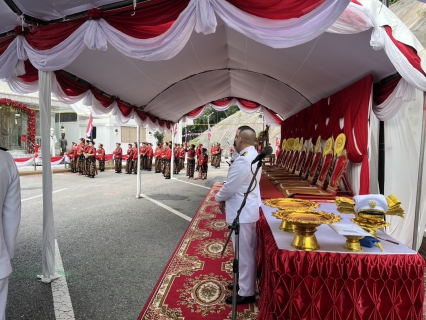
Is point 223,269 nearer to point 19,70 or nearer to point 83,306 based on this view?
point 83,306

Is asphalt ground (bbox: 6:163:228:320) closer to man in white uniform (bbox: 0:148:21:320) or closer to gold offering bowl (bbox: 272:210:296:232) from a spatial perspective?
man in white uniform (bbox: 0:148:21:320)

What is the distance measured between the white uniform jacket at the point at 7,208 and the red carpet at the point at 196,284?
1.27 metres

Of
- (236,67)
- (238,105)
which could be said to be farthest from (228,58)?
(238,105)

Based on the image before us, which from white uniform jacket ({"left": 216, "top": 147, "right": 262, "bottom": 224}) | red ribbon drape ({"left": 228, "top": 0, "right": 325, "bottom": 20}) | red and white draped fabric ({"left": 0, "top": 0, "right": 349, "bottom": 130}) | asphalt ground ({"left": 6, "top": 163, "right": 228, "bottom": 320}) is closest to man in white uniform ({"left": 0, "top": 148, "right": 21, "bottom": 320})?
asphalt ground ({"left": 6, "top": 163, "right": 228, "bottom": 320})

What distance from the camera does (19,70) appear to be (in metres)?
3.81

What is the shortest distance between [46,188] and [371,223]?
3344 millimetres

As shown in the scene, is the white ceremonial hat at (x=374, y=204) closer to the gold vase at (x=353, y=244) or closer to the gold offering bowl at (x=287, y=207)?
the gold vase at (x=353, y=244)

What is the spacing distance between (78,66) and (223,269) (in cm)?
379

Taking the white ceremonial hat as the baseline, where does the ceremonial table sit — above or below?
below

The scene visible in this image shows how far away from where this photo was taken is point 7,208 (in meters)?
1.77

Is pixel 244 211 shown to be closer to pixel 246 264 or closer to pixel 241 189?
pixel 241 189

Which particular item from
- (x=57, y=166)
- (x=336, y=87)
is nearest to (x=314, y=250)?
(x=336, y=87)

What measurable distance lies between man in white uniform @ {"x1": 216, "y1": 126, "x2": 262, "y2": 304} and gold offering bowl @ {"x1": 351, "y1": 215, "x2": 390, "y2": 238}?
2.94 feet

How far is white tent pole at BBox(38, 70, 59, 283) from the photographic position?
3.30 metres
